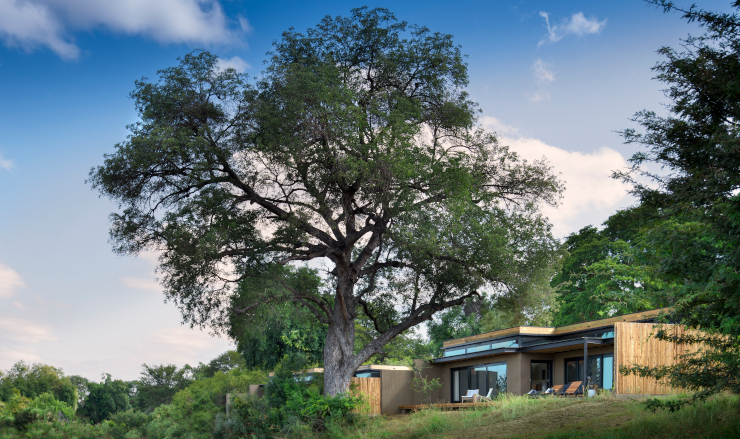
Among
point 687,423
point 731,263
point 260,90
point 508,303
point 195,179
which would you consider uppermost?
→ point 260,90

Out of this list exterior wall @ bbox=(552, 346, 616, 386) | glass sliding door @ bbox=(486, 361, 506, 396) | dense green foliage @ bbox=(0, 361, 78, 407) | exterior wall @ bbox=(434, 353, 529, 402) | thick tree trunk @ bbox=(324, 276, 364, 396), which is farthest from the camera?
dense green foliage @ bbox=(0, 361, 78, 407)

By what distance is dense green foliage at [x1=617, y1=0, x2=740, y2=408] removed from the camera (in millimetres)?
9109

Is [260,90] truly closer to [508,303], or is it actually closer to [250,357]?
[508,303]

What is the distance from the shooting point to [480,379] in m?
25.0

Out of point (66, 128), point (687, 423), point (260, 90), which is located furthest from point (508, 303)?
point (66, 128)

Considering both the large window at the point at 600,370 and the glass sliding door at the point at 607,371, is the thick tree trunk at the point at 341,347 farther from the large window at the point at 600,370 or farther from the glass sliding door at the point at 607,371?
the glass sliding door at the point at 607,371

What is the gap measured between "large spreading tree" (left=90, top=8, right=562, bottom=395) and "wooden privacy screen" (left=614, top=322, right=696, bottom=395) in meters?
3.88

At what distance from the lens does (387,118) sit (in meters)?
19.1

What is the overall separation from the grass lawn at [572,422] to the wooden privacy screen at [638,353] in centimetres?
148

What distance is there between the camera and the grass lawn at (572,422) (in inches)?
445

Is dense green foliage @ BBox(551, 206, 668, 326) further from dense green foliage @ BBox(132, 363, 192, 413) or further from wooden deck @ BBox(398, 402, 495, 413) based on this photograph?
dense green foliage @ BBox(132, 363, 192, 413)

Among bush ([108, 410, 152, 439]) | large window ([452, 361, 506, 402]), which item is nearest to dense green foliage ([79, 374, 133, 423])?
bush ([108, 410, 152, 439])

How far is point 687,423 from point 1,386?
6761 centimetres

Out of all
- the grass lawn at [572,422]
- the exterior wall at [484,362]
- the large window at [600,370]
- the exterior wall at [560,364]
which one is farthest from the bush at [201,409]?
the large window at [600,370]
